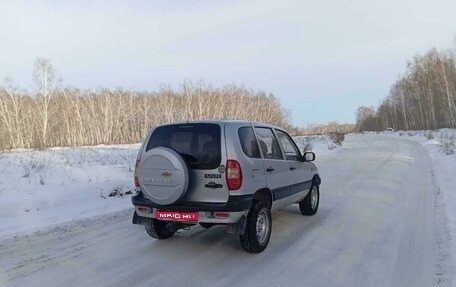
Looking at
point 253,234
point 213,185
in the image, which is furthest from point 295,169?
point 213,185

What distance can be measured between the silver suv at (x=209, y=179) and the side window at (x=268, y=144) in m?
0.03

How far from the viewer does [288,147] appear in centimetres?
720

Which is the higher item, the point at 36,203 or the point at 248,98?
the point at 248,98

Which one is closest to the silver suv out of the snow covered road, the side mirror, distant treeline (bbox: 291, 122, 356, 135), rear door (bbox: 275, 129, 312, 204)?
the snow covered road

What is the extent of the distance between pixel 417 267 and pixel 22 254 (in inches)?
206

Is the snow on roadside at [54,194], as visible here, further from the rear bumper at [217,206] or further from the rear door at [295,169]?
the rear door at [295,169]

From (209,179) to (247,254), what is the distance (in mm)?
1191

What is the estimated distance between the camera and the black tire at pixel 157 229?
6156 mm

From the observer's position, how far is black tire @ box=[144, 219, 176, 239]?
20.2ft

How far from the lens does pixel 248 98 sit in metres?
77.8

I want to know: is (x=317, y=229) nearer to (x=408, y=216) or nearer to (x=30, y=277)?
(x=408, y=216)

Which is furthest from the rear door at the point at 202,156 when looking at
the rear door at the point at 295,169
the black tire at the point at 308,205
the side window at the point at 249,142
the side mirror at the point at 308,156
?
the black tire at the point at 308,205

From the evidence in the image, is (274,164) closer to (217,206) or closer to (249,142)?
(249,142)

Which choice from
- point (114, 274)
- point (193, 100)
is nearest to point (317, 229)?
point (114, 274)
